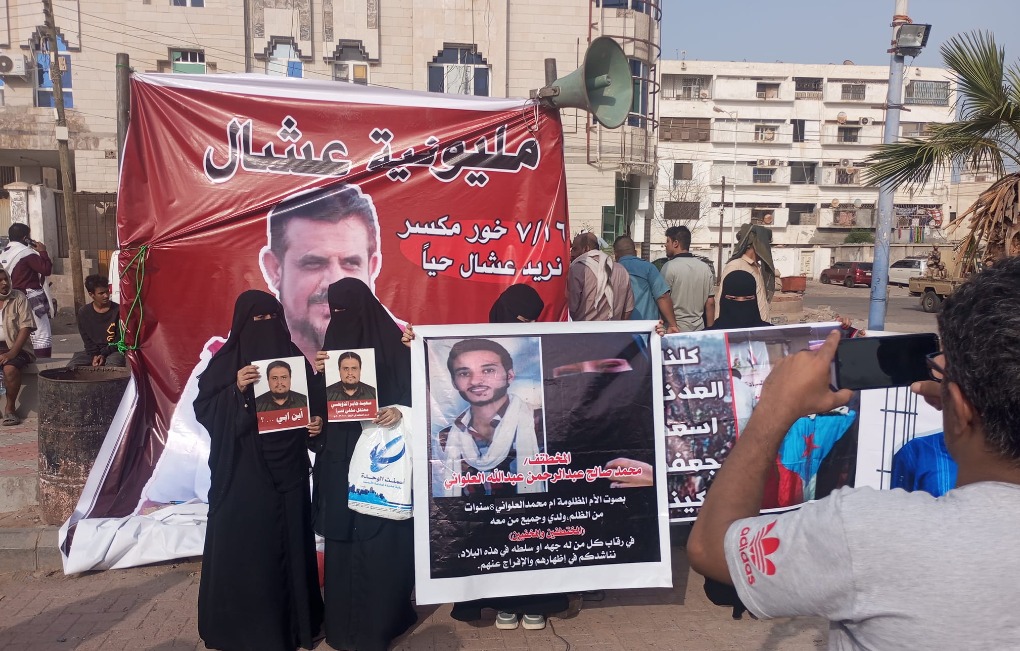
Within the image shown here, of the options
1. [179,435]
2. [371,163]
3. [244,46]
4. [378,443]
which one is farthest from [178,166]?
[244,46]

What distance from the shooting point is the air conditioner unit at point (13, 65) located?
70.3 ft

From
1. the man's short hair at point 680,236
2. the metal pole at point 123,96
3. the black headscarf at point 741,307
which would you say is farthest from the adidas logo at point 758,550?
the man's short hair at point 680,236

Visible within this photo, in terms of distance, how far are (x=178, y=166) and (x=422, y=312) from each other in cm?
174

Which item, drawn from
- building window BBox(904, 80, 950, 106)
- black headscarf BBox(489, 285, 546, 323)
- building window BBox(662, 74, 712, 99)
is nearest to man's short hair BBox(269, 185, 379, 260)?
black headscarf BBox(489, 285, 546, 323)

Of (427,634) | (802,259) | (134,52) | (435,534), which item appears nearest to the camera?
(435,534)

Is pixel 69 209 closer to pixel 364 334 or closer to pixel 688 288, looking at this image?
pixel 688 288

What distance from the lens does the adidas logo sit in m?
1.15

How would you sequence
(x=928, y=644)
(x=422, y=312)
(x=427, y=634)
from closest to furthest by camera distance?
1. (x=928, y=644)
2. (x=427, y=634)
3. (x=422, y=312)

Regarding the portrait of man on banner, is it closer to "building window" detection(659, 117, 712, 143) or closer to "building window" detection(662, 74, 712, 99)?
"building window" detection(659, 117, 712, 143)

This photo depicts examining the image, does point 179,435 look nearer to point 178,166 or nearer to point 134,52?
point 178,166

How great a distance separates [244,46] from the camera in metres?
21.9

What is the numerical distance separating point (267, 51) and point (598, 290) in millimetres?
19536

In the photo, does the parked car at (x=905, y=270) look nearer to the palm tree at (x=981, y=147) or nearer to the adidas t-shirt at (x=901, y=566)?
the palm tree at (x=981, y=147)

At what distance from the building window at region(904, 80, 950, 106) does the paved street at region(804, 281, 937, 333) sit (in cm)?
1887
